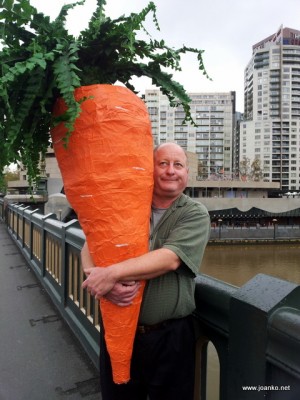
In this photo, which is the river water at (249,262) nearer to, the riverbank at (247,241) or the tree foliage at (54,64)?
the riverbank at (247,241)

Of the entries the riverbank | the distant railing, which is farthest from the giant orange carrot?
the riverbank

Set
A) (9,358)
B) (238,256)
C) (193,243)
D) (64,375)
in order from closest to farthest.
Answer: (193,243) → (64,375) → (9,358) → (238,256)

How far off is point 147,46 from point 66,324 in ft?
8.82

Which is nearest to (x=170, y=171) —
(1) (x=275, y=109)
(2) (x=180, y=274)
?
(2) (x=180, y=274)

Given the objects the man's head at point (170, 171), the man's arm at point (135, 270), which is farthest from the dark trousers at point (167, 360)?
the man's head at point (170, 171)

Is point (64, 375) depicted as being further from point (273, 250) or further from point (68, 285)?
point (273, 250)

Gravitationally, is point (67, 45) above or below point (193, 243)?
above

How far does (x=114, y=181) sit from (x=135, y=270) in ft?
1.22

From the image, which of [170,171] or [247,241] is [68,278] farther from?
[247,241]

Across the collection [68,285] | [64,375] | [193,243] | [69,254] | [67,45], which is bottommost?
[64,375]

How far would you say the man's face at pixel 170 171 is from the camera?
5.22ft

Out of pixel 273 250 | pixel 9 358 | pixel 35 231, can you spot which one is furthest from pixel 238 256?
pixel 9 358

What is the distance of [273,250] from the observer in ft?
129

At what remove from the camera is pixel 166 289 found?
4.87 feet
